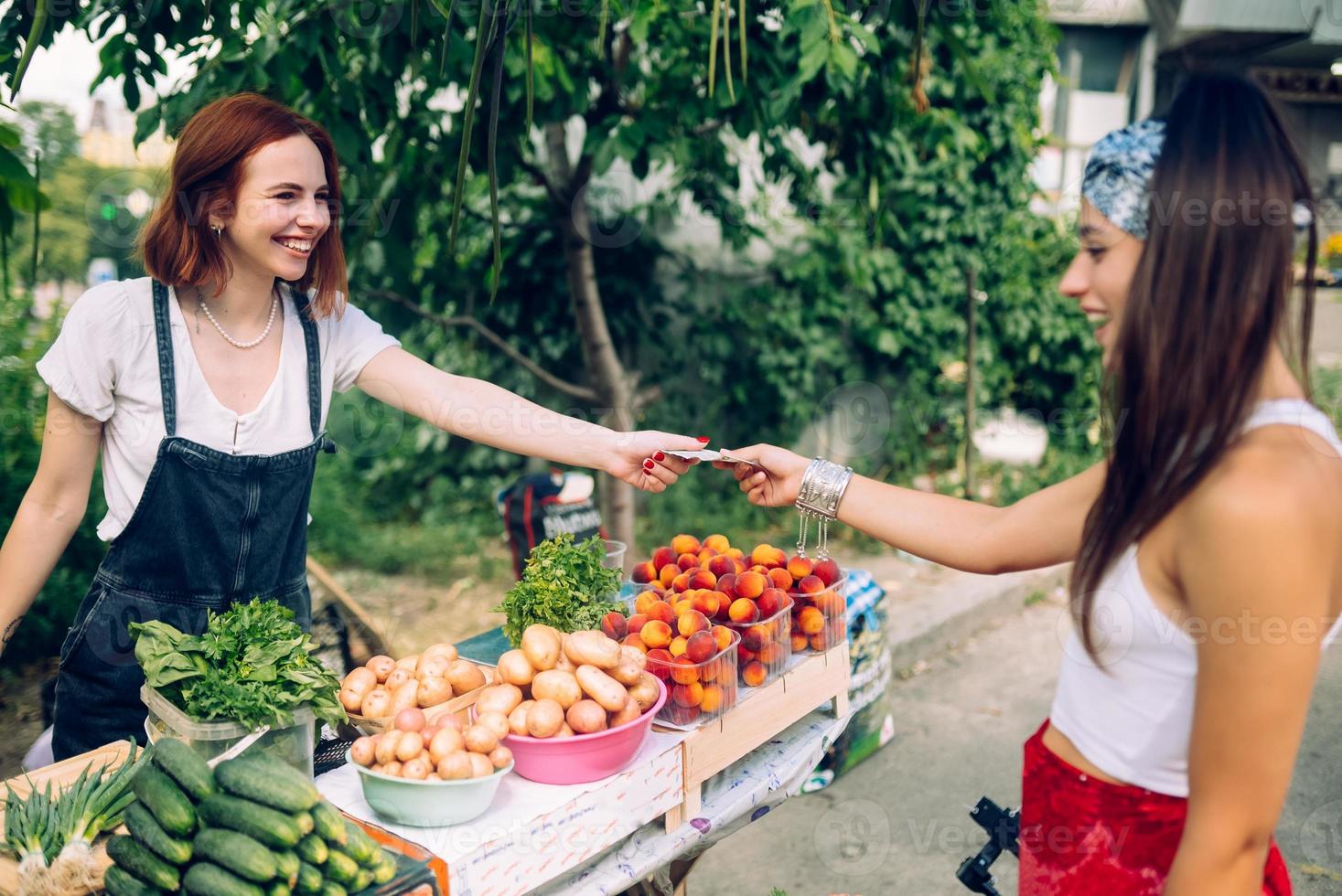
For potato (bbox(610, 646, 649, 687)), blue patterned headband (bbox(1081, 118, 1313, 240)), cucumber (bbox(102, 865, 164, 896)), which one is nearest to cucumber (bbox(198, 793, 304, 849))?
cucumber (bbox(102, 865, 164, 896))

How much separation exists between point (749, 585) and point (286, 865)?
1214 millimetres

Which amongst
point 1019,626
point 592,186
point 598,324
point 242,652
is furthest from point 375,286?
point 1019,626

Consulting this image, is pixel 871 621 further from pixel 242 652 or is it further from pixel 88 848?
pixel 88 848

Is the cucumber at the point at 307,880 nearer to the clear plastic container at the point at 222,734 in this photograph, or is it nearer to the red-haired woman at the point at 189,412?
the clear plastic container at the point at 222,734

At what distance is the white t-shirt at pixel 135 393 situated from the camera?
7.11ft

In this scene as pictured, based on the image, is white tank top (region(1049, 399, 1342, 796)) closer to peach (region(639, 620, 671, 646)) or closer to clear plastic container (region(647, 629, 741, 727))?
clear plastic container (region(647, 629, 741, 727))

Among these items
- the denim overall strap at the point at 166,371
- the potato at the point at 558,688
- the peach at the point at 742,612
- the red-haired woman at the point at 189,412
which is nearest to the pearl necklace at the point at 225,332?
the red-haired woman at the point at 189,412

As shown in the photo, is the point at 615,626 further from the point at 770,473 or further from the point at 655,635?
the point at 770,473

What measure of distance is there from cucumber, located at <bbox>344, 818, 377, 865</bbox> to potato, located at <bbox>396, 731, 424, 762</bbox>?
0.56 ft

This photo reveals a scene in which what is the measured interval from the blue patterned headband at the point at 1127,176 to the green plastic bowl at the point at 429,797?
4.41ft

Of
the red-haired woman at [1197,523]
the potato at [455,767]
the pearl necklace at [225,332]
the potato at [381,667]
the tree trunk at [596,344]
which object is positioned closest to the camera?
the red-haired woman at [1197,523]

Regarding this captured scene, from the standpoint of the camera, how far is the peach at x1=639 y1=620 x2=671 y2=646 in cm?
224

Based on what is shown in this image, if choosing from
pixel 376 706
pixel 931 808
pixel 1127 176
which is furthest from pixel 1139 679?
pixel 931 808

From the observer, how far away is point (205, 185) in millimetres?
2318
